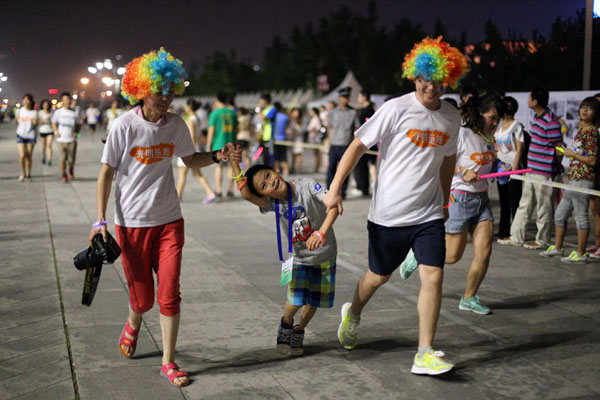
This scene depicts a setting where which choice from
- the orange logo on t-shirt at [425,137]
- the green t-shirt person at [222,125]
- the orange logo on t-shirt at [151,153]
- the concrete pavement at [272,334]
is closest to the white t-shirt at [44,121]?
the green t-shirt person at [222,125]

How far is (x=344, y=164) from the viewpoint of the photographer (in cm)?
449

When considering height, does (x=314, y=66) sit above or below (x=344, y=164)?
above

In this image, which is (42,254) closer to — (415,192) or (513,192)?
(415,192)

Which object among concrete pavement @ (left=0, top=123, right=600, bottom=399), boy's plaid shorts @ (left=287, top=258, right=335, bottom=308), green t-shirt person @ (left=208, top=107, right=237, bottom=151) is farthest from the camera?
green t-shirt person @ (left=208, top=107, right=237, bottom=151)

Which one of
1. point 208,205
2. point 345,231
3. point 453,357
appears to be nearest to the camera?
point 453,357

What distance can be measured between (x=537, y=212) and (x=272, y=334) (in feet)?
16.0

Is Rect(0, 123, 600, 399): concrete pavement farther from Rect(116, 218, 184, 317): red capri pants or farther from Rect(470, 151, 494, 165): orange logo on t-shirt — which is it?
Rect(470, 151, 494, 165): orange logo on t-shirt

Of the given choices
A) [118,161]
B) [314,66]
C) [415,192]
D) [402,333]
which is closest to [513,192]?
[402,333]

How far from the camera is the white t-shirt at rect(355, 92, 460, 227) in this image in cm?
449

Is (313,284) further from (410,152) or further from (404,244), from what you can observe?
(410,152)

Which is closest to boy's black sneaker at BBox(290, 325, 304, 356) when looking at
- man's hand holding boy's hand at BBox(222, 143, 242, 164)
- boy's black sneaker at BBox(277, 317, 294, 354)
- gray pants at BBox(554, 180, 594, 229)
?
boy's black sneaker at BBox(277, 317, 294, 354)

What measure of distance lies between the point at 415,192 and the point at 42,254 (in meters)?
5.08

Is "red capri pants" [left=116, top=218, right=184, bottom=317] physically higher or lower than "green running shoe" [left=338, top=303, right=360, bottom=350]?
higher

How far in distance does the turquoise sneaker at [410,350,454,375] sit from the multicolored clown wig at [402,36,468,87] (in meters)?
1.71
